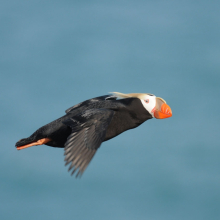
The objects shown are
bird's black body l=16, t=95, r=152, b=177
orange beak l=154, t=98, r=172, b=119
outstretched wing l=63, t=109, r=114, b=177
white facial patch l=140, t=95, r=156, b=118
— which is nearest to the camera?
outstretched wing l=63, t=109, r=114, b=177

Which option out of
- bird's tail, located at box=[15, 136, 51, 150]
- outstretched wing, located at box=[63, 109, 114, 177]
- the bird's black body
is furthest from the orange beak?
bird's tail, located at box=[15, 136, 51, 150]

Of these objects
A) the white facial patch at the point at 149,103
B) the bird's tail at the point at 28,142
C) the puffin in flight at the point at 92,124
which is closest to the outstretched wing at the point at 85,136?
the puffin in flight at the point at 92,124

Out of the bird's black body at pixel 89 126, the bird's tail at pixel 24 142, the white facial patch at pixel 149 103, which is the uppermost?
the white facial patch at pixel 149 103

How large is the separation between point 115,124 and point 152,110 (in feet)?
3.72

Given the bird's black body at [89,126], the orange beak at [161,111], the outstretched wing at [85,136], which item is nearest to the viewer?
the outstretched wing at [85,136]

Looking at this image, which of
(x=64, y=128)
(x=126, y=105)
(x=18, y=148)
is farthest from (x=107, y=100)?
(x=18, y=148)

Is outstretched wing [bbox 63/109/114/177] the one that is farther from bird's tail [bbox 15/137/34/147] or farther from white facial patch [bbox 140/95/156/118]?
white facial patch [bbox 140/95/156/118]

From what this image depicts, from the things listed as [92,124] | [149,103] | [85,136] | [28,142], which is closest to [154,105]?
[149,103]

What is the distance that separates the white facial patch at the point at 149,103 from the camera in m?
12.3

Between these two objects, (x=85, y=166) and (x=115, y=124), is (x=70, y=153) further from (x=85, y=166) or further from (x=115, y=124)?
(x=115, y=124)

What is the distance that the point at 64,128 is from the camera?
11.5 metres

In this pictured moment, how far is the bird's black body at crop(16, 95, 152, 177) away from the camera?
33.5 ft

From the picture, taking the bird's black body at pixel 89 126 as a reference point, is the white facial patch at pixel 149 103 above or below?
above

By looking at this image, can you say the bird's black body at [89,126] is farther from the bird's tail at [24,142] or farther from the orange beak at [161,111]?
the orange beak at [161,111]
